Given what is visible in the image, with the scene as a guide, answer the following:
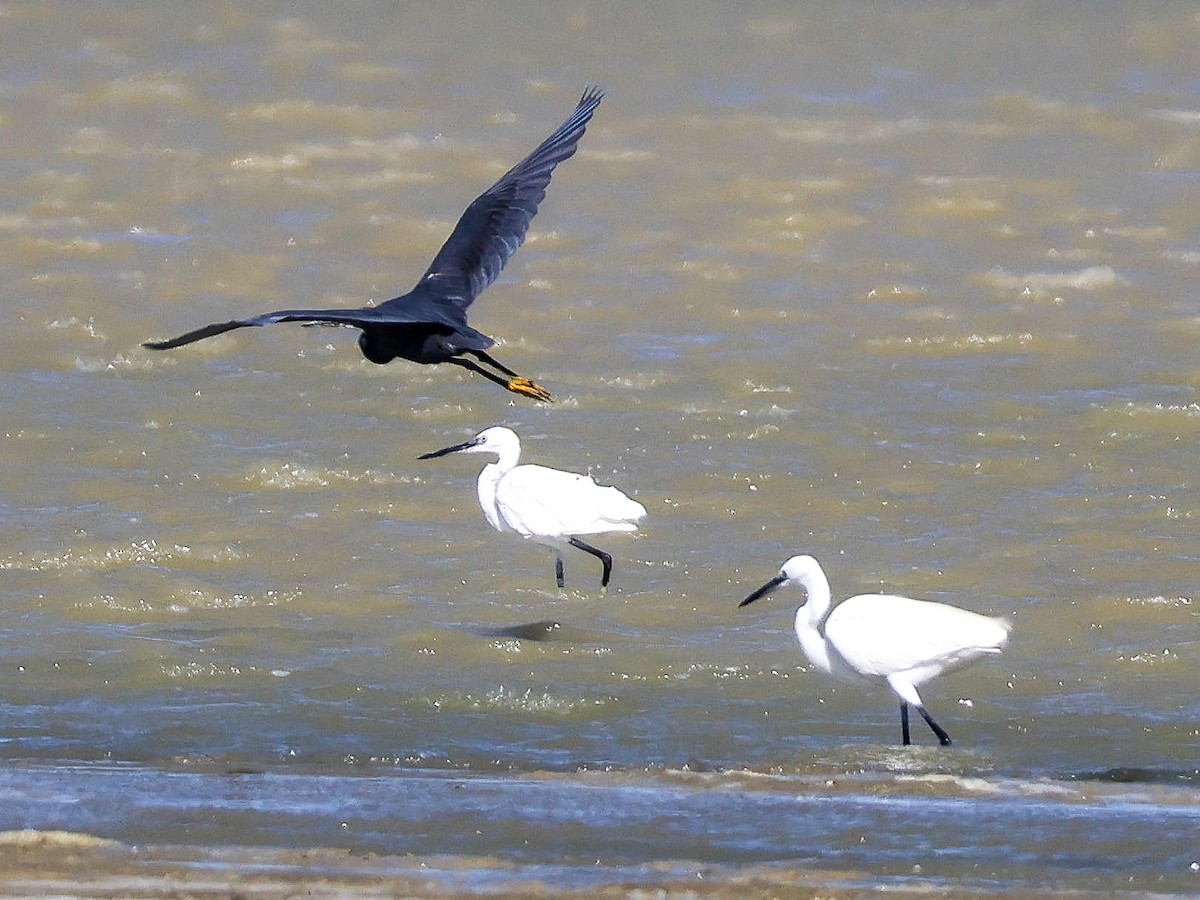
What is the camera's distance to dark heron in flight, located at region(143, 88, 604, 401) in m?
10.0

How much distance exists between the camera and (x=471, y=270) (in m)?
10.8

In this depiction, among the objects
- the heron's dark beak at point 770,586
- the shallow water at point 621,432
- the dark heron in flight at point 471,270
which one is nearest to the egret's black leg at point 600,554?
the shallow water at point 621,432

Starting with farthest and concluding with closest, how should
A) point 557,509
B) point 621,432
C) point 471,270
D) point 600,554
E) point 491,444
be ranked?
point 621,432 < point 491,444 < point 600,554 < point 557,509 < point 471,270

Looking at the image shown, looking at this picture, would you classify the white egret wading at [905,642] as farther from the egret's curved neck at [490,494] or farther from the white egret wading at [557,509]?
the egret's curved neck at [490,494]

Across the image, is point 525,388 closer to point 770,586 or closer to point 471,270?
point 471,270

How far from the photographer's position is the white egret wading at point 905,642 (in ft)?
29.2

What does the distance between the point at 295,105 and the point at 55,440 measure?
668 centimetres

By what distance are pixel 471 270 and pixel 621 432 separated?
11.5 feet

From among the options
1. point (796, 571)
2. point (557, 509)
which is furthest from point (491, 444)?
point (796, 571)

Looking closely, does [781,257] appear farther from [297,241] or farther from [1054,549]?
[1054,549]

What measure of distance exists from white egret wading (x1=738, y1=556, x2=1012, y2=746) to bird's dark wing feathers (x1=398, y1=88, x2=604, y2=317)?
2.48 meters

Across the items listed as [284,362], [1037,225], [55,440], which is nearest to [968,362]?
[1037,225]

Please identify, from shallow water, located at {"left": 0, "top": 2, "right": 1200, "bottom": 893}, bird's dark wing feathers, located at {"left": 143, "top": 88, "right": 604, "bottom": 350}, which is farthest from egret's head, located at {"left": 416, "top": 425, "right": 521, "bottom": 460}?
bird's dark wing feathers, located at {"left": 143, "top": 88, "right": 604, "bottom": 350}

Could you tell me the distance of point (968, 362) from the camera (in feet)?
50.8
